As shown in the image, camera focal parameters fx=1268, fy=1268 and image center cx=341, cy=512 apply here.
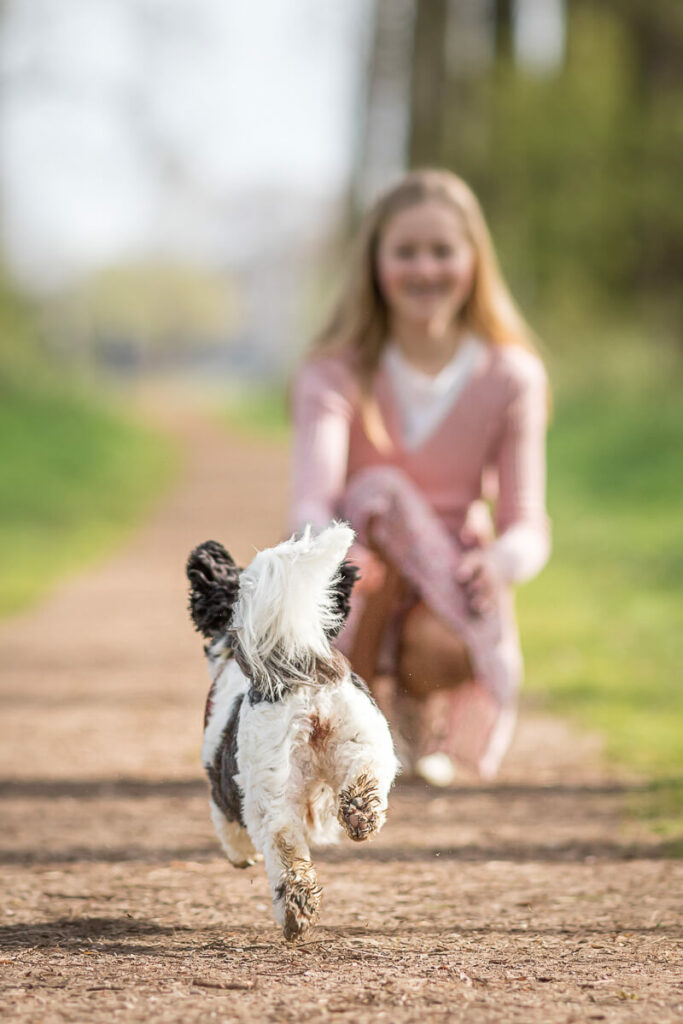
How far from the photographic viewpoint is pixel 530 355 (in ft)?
13.4

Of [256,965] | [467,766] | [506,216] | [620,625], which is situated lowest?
[256,965]

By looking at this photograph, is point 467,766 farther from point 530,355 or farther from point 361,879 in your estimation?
point 530,355

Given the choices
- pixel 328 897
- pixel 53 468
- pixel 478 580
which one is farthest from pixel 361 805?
pixel 53 468

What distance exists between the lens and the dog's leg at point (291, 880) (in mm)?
2371

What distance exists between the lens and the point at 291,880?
7.77 feet

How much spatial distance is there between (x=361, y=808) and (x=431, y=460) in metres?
1.79

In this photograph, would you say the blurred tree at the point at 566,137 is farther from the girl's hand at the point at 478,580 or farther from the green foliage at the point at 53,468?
the girl's hand at the point at 478,580

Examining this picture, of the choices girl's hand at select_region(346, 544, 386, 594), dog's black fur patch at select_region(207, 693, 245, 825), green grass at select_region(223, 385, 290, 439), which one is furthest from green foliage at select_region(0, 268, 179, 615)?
dog's black fur patch at select_region(207, 693, 245, 825)

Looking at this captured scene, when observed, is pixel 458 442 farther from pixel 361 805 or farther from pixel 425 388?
pixel 361 805

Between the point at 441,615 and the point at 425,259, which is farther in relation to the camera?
the point at 425,259

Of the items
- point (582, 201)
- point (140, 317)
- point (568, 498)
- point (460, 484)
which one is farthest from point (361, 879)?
point (140, 317)

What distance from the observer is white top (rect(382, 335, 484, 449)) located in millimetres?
3988

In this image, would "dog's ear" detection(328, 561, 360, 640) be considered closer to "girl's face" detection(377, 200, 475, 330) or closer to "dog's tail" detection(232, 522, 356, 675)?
"dog's tail" detection(232, 522, 356, 675)

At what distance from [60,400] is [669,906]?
18715mm
